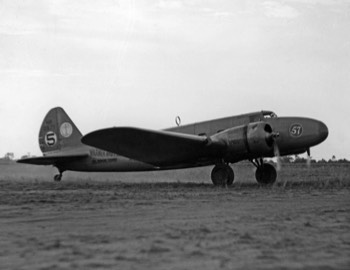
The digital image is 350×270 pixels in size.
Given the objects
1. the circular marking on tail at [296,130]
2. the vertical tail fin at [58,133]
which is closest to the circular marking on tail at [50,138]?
the vertical tail fin at [58,133]

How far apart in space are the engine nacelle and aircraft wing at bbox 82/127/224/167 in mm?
544

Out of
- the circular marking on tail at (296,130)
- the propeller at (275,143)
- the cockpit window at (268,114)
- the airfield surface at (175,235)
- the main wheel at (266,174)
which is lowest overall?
the airfield surface at (175,235)

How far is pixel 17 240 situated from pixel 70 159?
1687 centimetres

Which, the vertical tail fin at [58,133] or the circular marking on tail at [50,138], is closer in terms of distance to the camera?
the vertical tail fin at [58,133]

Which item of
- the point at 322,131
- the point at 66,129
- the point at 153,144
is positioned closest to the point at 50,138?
the point at 66,129

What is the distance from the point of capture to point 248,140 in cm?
1697

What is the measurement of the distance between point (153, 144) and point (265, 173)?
13.4 feet

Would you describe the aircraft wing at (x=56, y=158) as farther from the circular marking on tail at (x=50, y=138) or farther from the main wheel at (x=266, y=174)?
the main wheel at (x=266, y=174)

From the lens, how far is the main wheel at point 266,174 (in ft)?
61.7

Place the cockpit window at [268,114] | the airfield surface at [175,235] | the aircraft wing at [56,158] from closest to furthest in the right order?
the airfield surface at [175,235], the cockpit window at [268,114], the aircraft wing at [56,158]

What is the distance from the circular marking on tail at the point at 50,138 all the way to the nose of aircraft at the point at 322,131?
11.4 m

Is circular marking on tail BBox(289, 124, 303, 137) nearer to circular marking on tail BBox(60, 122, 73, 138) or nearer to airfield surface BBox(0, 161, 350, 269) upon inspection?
airfield surface BBox(0, 161, 350, 269)

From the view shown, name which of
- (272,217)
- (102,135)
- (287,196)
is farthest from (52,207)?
(102,135)

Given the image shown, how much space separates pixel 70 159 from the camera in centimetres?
2281
